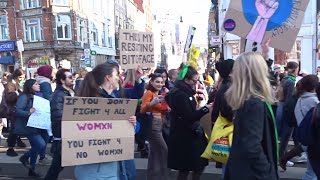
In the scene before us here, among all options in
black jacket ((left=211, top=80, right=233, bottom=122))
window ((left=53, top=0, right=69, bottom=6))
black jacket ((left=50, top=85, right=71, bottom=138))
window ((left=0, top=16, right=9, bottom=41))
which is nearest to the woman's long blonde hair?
black jacket ((left=211, top=80, right=233, bottom=122))

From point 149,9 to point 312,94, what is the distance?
279 feet

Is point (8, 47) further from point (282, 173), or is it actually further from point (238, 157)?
point (238, 157)

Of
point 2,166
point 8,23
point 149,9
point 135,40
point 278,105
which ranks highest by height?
point 149,9

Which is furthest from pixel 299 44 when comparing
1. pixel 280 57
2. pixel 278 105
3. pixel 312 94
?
pixel 312 94

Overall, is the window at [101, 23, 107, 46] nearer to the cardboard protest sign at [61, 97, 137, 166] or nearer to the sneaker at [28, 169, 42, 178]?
the sneaker at [28, 169, 42, 178]

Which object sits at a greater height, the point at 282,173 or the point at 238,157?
the point at 238,157

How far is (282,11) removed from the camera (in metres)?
5.29

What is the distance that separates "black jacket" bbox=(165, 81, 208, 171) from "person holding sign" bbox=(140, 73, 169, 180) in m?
0.65

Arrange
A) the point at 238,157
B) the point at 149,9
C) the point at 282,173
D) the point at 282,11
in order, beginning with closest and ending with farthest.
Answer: the point at 238,157 < the point at 282,11 < the point at 282,173 < the point at 149,9

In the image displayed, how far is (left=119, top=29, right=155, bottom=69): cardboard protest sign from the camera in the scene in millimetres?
6598

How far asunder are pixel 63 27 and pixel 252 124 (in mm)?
35623

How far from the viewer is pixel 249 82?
2.78 meters

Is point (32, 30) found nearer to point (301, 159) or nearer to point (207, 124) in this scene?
point (301, 159)

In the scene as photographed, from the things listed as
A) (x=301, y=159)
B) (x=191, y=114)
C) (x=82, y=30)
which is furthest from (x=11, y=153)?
(x=82, y=30)
